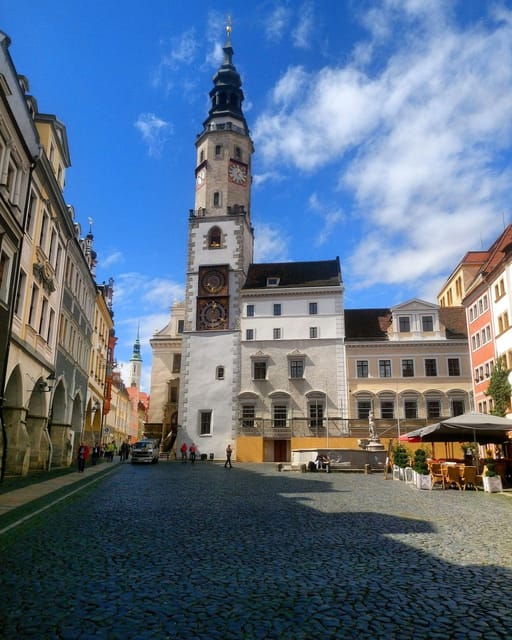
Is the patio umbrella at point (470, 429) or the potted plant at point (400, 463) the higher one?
the patio umbrella at point (470, 429)

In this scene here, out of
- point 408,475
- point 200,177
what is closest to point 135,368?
point 200,177

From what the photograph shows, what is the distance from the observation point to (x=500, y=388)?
128 ft

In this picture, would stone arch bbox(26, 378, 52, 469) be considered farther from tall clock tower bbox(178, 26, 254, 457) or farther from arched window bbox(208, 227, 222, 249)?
arched window bbox(208, 227, 222, 249)

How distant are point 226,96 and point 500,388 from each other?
46926mm

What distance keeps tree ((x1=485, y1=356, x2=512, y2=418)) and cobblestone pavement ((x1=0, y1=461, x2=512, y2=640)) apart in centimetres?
2450

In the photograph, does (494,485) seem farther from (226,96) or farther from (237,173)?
(226,96)

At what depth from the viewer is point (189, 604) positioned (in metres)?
6.61

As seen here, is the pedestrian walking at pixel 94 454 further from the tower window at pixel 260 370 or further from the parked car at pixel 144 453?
the tower window at pixel 260 370

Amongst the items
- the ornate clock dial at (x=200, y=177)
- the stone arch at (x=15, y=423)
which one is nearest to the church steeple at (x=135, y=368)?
the ornate clock dial at (x=200, y=177)

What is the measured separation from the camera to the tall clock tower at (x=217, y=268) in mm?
55250

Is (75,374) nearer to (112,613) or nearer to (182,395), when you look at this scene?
(182,395)

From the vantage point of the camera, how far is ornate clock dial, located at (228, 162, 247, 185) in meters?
63.5

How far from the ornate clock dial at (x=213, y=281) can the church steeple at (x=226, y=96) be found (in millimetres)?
19177

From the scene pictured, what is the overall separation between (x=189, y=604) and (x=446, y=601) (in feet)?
10.2
